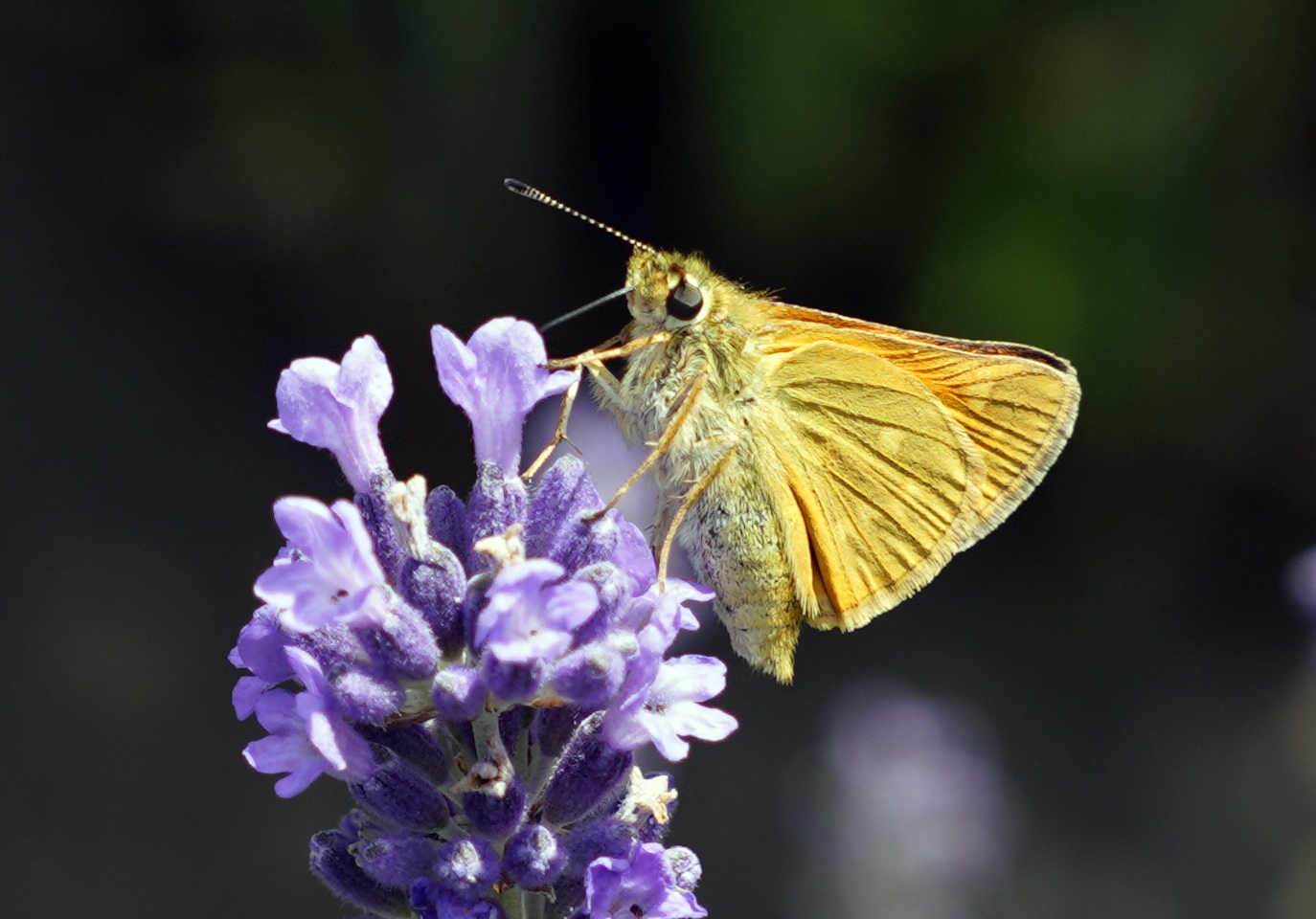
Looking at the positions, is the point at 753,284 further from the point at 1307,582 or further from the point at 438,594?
the point at 438,594

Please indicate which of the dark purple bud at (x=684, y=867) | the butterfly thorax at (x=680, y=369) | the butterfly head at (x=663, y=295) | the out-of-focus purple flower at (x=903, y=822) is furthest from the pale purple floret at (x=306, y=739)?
the out-of-focus purple flower at (x=903, y=822)

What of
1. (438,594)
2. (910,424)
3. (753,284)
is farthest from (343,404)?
(753,284)

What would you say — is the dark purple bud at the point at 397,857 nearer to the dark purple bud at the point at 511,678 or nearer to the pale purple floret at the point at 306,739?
the pale purple floret at the point at 306,739

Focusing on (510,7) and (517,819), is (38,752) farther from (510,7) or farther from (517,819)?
(517,819)

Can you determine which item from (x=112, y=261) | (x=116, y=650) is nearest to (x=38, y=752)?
(x=116, y=650)

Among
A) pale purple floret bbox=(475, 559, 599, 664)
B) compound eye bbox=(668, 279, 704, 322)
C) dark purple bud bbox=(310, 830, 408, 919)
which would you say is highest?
compound eye bbox=(668, 279, 704, 322)

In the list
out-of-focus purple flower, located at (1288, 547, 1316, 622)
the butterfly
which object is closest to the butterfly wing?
the butterfly

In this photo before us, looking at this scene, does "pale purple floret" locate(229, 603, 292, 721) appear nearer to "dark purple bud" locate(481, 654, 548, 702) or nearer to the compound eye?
"dark purple bud" locate(481, 654, 548, 702)
